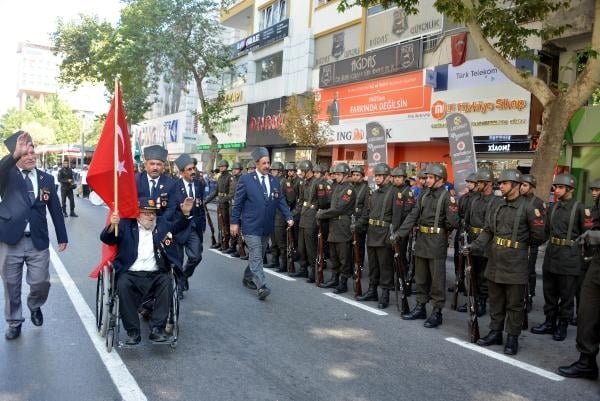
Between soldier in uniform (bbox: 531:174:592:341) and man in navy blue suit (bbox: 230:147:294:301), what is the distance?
11.5 feet

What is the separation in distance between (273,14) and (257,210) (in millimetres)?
24973

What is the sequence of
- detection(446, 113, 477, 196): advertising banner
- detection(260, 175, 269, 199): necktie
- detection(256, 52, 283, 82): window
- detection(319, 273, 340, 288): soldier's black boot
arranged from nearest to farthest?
detection(260, 175, 269, 199): necktie < detection(319, 273, 340, 288): soldier's black boot < detection(446, 113, 477, 196): advertising banner < detection(256, 52, 283, 82): window

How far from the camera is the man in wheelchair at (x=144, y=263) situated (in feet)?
17.4

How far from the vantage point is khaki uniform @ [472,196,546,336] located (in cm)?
586

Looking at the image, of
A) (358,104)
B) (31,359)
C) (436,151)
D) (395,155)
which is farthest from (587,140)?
(31,359)

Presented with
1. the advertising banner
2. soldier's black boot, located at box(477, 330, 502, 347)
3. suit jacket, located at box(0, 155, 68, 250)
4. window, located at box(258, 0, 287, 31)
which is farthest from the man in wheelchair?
window, located at box(258, 0, 287, 31)

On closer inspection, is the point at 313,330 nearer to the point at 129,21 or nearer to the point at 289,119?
the point at 289,119

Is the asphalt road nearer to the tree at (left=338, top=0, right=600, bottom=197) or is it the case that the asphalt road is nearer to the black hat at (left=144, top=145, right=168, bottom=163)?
the black hat at (left=144, top=145, right=168, bottom=163)

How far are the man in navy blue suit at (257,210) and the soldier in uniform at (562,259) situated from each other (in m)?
3.50

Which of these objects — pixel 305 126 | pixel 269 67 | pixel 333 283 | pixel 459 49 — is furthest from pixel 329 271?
pixel 269 67

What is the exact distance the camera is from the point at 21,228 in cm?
555

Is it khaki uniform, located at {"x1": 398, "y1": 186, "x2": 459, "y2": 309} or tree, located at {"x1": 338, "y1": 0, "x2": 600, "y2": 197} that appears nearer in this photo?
Answer: khaki uniform, located at {"x1": 398, "y1": 186, "x2": 459, "y2": 309}

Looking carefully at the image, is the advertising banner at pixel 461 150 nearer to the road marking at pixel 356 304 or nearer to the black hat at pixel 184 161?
the road marking at pixel 356 304

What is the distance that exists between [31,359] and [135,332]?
2.99ft
